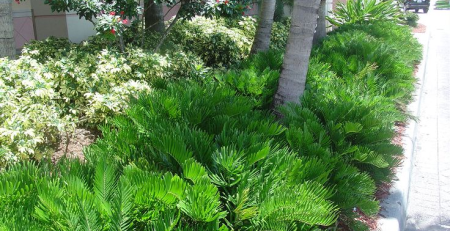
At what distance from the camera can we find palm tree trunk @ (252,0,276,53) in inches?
336

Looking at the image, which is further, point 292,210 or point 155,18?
point 155,18

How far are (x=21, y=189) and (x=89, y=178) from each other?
428 millimetres

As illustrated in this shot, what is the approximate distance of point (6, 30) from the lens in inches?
204

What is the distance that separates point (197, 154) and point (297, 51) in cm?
260

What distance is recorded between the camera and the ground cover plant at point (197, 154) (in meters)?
2.13

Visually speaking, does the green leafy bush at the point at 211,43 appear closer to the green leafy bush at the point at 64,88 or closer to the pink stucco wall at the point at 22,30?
the green leafy bush at the point at 64,88

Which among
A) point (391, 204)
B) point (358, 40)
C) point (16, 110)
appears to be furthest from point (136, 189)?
point (358, 40)

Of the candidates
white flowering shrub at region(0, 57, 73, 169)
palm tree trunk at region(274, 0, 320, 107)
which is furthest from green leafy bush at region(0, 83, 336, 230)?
palm tree trunk at region(274, 0, 320, 107)

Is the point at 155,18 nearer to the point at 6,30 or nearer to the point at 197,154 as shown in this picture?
the point at 6,30

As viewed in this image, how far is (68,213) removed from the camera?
1.90 metres

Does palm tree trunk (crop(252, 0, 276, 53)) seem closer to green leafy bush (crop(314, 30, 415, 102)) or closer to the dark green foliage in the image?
green leafy bush (crop(314, 30, 415, 102))

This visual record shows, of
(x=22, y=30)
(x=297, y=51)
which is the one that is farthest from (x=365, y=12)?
(x=297, y=51)

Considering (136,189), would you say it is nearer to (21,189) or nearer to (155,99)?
(21,189)

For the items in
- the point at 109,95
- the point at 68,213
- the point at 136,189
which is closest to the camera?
the point at 68,213
